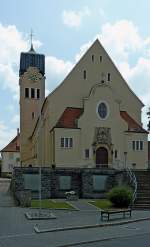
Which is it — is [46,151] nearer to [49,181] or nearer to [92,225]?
[49,181]

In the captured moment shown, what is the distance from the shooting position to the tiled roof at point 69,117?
5519 centimetres

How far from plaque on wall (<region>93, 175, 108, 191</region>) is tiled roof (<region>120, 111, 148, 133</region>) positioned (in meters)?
14.9

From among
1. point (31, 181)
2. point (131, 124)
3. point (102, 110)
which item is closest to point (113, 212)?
point (31, 181)

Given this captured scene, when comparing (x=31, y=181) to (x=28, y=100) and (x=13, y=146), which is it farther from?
(x=13, y=146)

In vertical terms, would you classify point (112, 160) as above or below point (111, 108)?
below

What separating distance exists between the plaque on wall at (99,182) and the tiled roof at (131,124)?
14.9m

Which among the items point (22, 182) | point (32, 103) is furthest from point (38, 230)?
point (32, 103)

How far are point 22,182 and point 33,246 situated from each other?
85.5 ft

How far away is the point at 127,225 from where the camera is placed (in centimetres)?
2372

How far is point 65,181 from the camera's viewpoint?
43844 millimetres

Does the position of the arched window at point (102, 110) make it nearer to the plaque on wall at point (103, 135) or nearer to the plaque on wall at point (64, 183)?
the plaque on wall at point (103, 135)

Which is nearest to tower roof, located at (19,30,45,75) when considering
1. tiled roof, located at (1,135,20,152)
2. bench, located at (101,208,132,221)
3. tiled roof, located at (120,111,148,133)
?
tiled roof, located at (120,111,148,133)

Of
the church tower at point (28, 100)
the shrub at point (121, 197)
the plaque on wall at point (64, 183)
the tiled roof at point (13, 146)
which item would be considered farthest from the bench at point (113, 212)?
the tiled roof at point (13, 146)

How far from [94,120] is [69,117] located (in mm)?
3033
